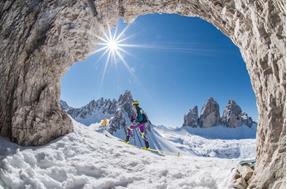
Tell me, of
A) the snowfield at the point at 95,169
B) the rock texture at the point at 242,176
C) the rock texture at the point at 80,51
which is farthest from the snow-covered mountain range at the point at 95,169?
the rock texture at the point at 80,51

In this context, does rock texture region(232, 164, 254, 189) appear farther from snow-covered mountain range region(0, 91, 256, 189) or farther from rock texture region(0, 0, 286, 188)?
rock texture region(0, 0, 286, 188)

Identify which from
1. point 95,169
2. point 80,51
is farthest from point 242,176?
point 80,51

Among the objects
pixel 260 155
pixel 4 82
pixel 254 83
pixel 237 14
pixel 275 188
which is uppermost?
pixel 237 14

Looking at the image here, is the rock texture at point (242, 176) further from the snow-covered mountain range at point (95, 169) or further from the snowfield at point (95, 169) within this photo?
the snowfield at point (95, 169)

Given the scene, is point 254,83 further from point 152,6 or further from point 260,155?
point 152,6

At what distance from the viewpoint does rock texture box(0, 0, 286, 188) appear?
7848 mm

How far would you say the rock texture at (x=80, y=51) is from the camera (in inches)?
309

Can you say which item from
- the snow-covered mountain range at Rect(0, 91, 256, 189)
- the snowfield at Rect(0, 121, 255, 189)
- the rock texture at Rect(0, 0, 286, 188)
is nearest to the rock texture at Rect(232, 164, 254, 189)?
the snow-covered mountain range at Rect(0, 91, 256, 189)

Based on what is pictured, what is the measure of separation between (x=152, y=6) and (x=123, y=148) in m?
8.49

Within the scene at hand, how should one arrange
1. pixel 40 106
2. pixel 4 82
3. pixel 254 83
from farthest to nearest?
pixel 40 106 < pixel 4 82 < pixel 254 83

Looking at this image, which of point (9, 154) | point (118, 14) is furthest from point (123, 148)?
point (118, 14)

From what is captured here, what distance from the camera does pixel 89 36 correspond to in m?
17.5

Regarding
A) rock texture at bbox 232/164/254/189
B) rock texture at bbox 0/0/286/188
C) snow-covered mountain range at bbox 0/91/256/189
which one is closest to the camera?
rock texture at bbox 0/0/286/188

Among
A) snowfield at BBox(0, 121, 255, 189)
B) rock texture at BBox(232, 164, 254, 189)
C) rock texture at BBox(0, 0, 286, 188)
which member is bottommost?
snowfield at BBox(0, 121, 255, 189)
